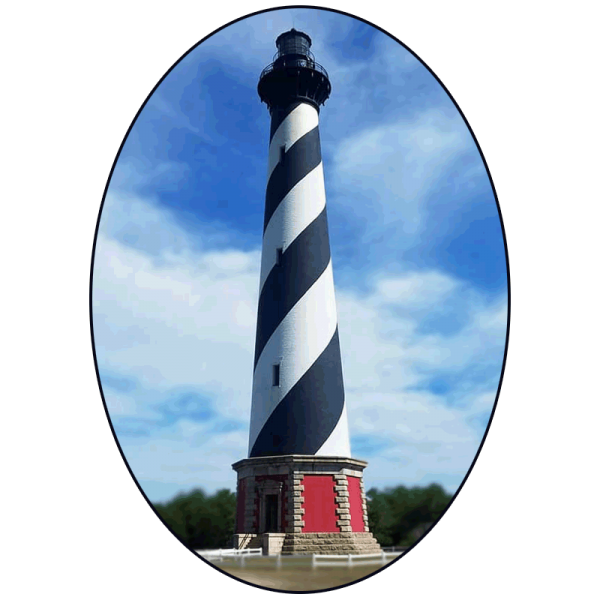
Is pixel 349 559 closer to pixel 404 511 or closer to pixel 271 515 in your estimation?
pixel 404 511

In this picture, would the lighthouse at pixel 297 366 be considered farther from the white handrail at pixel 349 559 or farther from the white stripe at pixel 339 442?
the white handrail at pixel 349 559

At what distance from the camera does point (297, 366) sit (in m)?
8.11

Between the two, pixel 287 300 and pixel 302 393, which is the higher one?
pixel 287 300

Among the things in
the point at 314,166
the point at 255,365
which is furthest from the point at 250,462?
the point at 314,166

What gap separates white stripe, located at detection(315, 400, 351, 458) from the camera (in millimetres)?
7727

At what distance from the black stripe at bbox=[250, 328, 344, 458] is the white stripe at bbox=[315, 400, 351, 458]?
52 millimetres

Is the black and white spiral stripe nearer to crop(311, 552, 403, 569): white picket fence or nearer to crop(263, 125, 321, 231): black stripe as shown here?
crop(263, 125, 321, 231): black stripe

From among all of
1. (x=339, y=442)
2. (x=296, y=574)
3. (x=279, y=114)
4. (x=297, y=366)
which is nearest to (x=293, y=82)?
(x=279, y=114)

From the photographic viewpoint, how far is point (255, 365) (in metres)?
8.47

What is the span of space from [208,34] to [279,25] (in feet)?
3.21

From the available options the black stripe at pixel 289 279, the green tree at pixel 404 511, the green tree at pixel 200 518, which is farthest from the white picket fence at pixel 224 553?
the black stripe at pixel 289 279

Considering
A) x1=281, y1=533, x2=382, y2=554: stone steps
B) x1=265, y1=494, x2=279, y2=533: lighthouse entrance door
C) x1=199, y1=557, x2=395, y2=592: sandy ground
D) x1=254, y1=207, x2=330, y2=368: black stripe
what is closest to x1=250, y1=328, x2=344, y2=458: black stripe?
x1=265, y1=494, x2=279, y2=533: lighthouse entrance door

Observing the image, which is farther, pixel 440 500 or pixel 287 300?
pixel 287 300

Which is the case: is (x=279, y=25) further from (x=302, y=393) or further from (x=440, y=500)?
(x=440, y=500)
